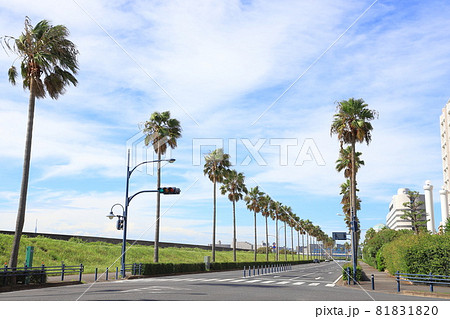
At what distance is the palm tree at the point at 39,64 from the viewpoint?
77.0 feet

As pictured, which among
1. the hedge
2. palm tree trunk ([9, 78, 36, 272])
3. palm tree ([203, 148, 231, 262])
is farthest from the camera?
palm tree ([203, 148, 231, 262])

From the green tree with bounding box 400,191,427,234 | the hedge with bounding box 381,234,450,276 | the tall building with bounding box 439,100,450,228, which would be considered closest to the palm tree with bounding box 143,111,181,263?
the hedge with bounding box 381,234,450,276

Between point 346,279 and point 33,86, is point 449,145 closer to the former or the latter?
point 346,279

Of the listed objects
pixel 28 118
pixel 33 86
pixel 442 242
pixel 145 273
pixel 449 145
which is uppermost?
pixel 449 145

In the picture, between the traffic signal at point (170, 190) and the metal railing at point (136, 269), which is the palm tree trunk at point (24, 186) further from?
the metal railing at point (136, 269)

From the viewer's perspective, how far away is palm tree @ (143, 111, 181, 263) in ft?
137

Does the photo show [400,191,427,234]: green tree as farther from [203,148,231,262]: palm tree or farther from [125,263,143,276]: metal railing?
[125,263,143,276]: metal railing

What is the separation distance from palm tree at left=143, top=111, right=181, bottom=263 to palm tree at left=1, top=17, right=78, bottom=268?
16940 millimetres

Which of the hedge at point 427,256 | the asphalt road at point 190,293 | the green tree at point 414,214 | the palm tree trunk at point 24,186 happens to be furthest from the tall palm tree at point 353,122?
the green tree at point 414,214

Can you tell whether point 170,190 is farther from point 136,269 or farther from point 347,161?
point 347,161

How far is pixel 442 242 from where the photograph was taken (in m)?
26.6

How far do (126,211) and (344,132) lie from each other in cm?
1852

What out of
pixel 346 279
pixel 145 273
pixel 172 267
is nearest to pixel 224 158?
pixel 172 267
